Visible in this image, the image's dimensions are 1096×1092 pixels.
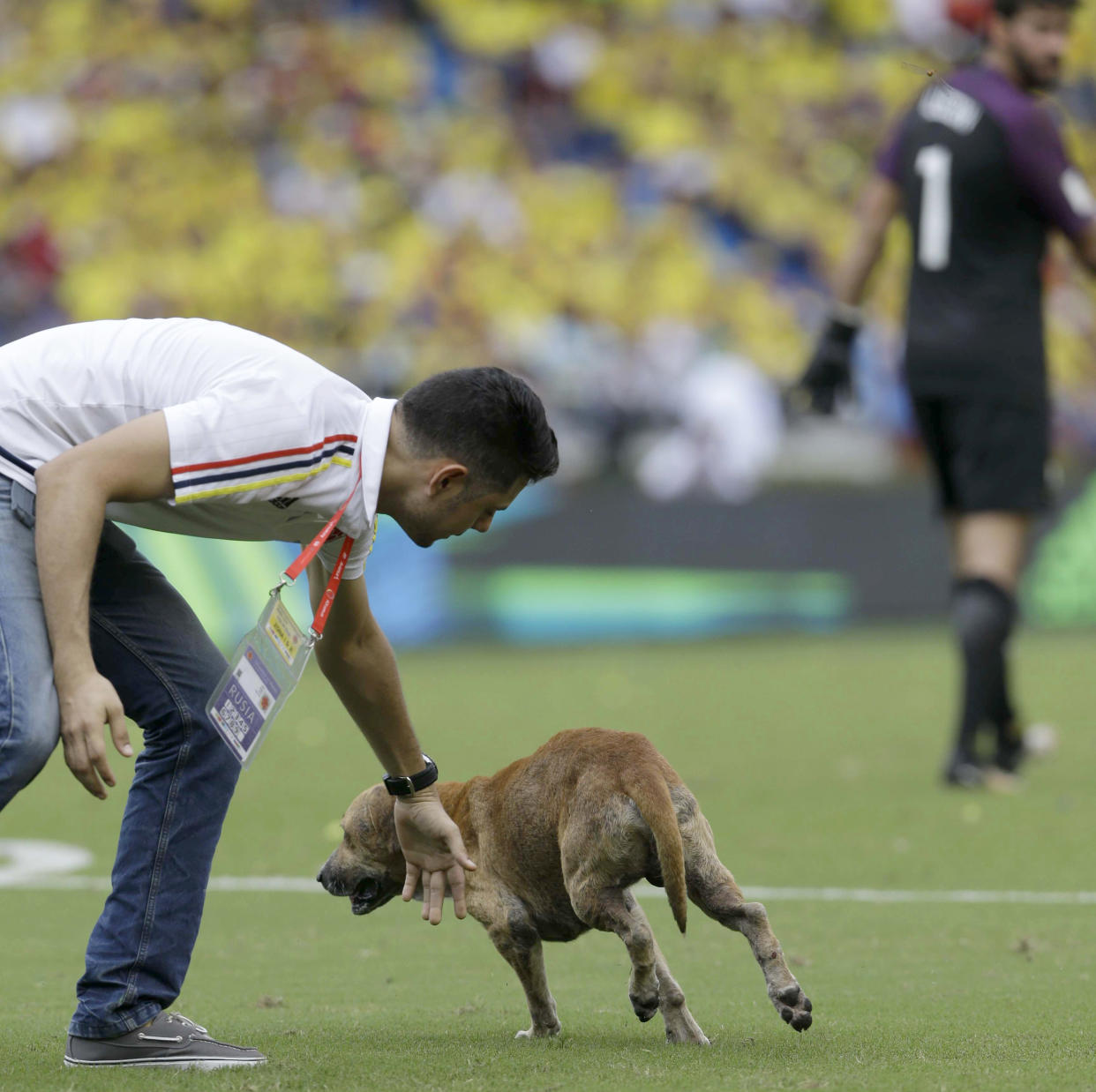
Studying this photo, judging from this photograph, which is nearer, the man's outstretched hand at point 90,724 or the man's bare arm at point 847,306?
the man's outstretched hand at point 90,724

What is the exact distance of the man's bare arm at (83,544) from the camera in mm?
2842

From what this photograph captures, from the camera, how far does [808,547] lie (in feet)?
49.5

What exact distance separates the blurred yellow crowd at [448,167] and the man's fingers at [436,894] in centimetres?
1365

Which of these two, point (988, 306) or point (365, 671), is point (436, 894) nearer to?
point (365, 671)

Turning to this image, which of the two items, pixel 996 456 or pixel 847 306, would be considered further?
pixel 847 306

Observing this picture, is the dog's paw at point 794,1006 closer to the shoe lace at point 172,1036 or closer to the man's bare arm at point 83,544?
the shoe lace at point 172,1036

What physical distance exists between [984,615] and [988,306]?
122cm

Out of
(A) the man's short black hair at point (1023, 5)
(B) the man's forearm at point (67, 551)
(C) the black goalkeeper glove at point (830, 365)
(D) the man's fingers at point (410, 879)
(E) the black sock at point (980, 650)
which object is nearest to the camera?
(B) the man's forearm at point (67, 551)

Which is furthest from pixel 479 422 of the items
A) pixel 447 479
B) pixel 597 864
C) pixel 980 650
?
pixel 980 650

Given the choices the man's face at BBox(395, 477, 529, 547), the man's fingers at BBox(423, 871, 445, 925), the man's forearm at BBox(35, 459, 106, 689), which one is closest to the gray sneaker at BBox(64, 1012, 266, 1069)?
the man's fingers at BBox(423, 871, 445, 925)

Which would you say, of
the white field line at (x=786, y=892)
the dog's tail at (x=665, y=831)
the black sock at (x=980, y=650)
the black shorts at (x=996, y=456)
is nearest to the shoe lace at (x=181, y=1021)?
the dog's tail at (x=665, y=831)

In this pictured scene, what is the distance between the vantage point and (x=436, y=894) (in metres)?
3.63

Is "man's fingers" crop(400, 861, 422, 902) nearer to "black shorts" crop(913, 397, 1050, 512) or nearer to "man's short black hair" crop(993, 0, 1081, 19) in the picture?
"black shorts" crop(913, 397, 1050, 512)

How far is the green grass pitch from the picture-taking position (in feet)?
10.6
